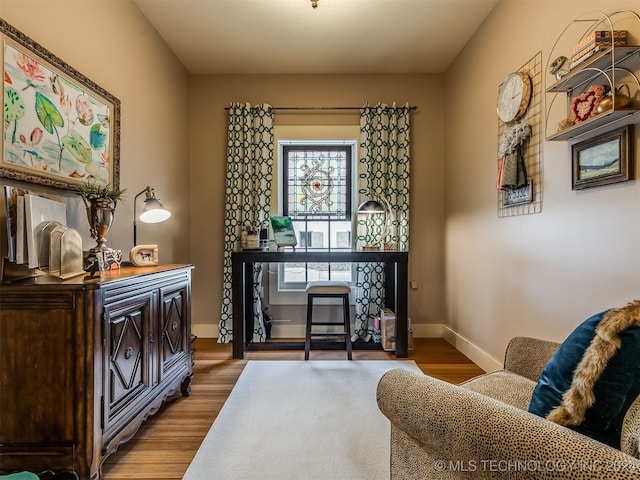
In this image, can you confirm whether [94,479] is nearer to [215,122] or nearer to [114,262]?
[114,262]

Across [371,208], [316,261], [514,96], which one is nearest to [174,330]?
[316,261]

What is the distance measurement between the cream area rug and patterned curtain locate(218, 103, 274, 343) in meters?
1.25

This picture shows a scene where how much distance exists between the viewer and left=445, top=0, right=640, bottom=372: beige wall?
4.69 ft

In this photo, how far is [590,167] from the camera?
1.51 meters

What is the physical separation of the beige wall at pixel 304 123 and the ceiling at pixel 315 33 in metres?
0.14

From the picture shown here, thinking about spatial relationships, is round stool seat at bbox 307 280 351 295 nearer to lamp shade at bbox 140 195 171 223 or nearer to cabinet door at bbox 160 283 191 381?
cabinet door at bbox 160 283 191 381

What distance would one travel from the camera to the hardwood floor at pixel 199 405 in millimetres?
1500

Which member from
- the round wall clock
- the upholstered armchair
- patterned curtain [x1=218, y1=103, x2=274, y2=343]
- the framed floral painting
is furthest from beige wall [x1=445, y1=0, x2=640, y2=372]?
the framed floral painting

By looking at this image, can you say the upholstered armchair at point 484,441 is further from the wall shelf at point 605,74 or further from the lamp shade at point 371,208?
the lamp shade at point 371,208

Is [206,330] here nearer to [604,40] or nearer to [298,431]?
[298,431]

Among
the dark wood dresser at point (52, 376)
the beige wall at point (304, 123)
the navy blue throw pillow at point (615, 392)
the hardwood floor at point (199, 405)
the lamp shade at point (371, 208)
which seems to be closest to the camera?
the navy blue throw pillow at point (615, 392)

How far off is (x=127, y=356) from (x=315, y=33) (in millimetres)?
2848

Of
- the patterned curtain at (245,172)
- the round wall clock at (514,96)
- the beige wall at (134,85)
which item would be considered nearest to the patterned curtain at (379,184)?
the patterned curtain at (245,172)

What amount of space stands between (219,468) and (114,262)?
1267 mm
